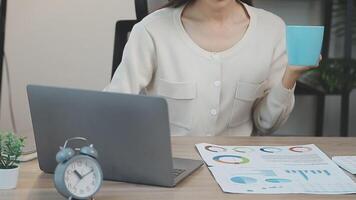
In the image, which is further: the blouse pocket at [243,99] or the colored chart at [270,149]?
the blouse pocket at [243,99]

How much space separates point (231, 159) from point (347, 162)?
0.25 metres

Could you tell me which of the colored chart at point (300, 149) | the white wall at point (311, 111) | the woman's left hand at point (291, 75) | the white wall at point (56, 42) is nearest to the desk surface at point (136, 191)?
the colored chart at point (300, 149)

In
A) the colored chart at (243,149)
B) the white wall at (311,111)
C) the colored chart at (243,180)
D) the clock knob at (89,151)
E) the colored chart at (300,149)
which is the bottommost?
the white wall at (311,111)

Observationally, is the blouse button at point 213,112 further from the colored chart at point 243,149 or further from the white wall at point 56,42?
the white wall at point 56,42

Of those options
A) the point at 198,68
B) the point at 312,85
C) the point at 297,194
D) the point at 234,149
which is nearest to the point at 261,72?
the point at 198,68

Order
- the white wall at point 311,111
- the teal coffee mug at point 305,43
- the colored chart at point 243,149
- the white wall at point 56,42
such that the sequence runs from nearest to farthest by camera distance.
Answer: the teal coffee mug at point 305,43 < the colored chart at point 243,149 < the white wall at point 56,42 < the white wall at point 311,111

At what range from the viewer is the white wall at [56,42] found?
3.03m

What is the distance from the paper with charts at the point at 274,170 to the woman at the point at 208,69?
1.04 feet

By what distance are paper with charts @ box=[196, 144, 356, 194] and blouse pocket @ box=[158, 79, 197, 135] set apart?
31cm

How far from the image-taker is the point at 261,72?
5.53ft

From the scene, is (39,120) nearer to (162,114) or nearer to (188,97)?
(162,114)

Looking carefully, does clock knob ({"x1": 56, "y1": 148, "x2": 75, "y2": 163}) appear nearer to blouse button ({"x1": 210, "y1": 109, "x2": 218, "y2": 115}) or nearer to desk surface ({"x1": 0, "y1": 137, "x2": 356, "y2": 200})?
desk surface ({"x1": 0, "y1": 137, "x2": 356, "y2": 200})

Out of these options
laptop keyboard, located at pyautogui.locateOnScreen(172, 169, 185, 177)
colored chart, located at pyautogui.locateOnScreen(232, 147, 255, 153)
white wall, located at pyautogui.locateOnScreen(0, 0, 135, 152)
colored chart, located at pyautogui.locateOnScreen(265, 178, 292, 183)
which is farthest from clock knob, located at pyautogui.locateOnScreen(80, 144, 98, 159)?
white wall, located at pyautogui.locateOnScreen(0, 0, 135, 152)

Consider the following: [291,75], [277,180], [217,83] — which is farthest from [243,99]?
[277,180]
